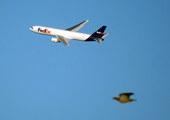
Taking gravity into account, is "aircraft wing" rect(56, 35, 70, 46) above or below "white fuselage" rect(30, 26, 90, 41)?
below

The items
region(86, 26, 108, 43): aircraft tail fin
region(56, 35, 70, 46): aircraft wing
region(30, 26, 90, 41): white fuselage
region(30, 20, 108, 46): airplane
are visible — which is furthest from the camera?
region(30, 26, 90, 41): white fuselage

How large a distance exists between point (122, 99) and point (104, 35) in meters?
66.9

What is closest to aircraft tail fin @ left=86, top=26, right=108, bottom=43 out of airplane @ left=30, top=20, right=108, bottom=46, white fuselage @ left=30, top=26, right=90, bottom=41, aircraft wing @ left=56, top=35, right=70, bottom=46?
airplane @ left=30, top=20, right=108, bottom=46

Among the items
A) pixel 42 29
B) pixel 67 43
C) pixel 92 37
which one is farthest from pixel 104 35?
pixel 42 29

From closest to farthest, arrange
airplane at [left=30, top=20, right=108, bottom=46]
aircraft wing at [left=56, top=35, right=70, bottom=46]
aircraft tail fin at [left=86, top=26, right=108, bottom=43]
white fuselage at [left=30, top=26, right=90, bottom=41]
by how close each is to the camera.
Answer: aircraft wing at [left=56, top=35, right=70, bottom=46], aircraft tail fin at [left=86, top=26, right=108, bottom=43], airplane at [left=30, top=20, right=108, bottom=46], white fuselage at [left=30, top=26, right=90, bottom=41]

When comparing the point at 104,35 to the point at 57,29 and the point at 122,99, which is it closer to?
the point at 57,29

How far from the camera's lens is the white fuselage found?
4715 inches

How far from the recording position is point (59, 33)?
12331 centimetres

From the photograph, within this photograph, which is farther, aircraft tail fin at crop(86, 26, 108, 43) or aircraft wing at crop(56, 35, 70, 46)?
aircraft tail fin at crop(86, 26, 108, 43)

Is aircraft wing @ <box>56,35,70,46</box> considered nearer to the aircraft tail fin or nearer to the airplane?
the airplane

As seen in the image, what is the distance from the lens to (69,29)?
130625 mm

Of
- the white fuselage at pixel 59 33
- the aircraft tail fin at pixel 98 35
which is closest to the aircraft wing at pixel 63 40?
the white fuselage at pixel 59 33

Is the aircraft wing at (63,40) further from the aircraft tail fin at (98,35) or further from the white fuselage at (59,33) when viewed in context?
the aircraft tail fin at (98,35)

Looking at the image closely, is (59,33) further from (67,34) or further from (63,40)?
(63,40)
